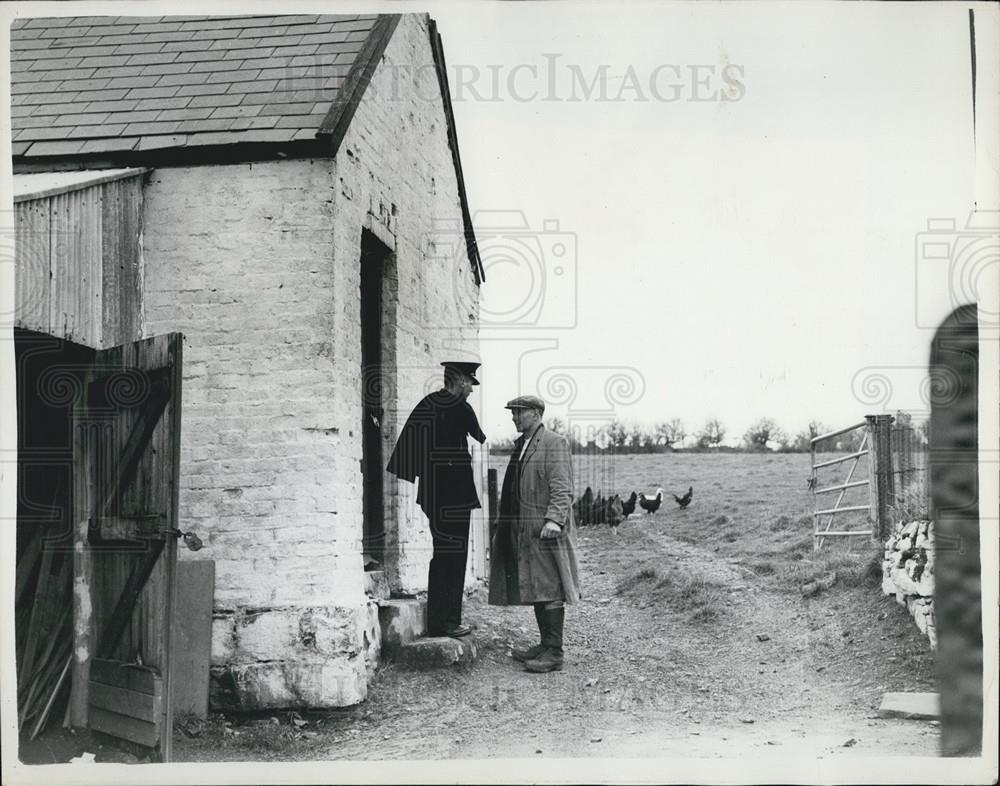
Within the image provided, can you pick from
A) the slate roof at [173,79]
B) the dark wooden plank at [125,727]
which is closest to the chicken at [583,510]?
Answer: the slate roof at [173,79]

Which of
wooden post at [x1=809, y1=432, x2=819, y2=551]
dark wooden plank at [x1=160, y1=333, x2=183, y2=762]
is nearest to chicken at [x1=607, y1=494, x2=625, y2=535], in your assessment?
wooden post at [x1=809, y1=432, x2=819, y2=551]

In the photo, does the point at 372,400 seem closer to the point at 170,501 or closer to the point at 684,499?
the point at 170,501

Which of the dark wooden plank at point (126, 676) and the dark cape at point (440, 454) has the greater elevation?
the dark cape at point (440, 454)

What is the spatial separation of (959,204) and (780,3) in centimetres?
170

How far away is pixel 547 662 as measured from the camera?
7.14m

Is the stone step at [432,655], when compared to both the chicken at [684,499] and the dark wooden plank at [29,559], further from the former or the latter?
the chicken at [684,499]

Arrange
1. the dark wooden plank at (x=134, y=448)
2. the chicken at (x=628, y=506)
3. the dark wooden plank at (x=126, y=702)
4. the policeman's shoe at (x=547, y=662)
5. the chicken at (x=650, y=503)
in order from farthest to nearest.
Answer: the chicken at (x=650, y=503), the chicken at (x=628, y=506), the policeman's shoe at (x=547, y=662), the dark wooden plank at (x=134, y=448), the dark wooden plank at (x=126, y=702)

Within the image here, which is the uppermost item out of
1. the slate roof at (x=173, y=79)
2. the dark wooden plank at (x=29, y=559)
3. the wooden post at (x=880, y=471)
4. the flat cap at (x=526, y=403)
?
the slate roof at (x=173, y=79)

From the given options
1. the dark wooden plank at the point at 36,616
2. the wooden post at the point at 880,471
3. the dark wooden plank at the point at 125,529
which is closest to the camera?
the dark wooden plank at the point at 125,529

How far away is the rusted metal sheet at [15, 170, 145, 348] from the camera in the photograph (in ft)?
20.9

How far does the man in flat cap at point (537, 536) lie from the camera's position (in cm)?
714

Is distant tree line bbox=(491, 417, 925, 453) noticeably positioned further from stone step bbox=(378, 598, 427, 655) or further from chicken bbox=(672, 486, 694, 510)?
chicken bbox=(672, 486, 694, 510)

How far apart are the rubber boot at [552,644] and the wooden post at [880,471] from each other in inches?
124

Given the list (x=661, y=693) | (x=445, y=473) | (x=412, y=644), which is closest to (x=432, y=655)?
(x=412, y=644)
